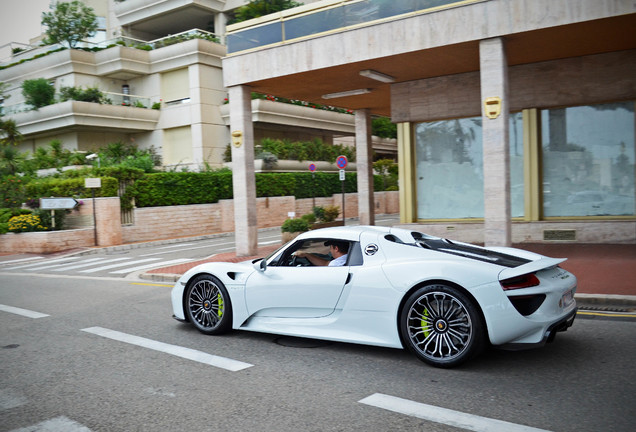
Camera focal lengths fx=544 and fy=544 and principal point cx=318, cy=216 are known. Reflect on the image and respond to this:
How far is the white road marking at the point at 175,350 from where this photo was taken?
527 cm

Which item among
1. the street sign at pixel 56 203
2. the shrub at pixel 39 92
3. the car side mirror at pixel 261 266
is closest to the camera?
the car side mirror at pixel 261 266

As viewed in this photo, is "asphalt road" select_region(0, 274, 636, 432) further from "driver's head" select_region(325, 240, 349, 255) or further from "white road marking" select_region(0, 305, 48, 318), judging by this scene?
"white road marking" select_region(0, 305, 48, 318)

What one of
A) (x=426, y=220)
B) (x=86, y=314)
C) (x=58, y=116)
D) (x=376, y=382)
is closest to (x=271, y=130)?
(x=58, y=116)

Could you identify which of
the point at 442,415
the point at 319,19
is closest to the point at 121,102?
the point at 319,19

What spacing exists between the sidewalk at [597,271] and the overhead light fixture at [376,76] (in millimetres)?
5512

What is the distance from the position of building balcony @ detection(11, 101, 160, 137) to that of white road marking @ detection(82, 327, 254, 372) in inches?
1086

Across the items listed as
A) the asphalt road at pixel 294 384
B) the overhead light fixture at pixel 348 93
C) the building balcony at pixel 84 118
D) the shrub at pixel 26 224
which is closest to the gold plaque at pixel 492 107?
the asphalt road at pixel 294 384

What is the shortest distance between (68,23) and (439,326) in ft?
126

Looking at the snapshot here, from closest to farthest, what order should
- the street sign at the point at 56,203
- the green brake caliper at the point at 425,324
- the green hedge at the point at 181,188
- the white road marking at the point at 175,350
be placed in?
the green brake caliper at the point at 425,324 < the white road marking at the point at 175,350 < the street sign at the point at 56,203 < the green hedge at the point at 181,188

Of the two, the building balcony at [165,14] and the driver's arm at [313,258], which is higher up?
the building balcony at [165,14]

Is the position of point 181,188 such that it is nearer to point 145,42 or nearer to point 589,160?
point 145,42

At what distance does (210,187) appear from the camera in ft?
91.2

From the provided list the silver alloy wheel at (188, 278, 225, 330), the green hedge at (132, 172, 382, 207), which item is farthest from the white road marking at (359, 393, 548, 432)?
the green hedge at (132, 172, 382, 207)

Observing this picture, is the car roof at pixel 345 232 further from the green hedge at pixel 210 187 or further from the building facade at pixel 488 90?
the green hedge at pixel 210 187
